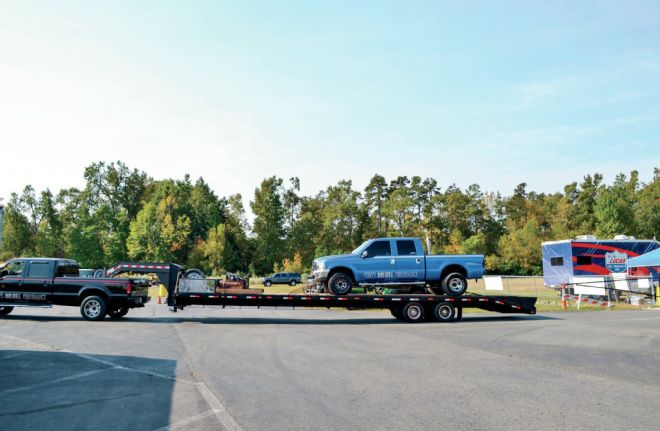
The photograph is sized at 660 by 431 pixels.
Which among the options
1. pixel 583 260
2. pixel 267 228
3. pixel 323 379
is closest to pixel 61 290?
pixel 323 379

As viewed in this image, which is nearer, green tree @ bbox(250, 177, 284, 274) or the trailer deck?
the trailer deck

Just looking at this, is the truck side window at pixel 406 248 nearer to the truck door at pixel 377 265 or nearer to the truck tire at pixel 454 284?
the truck door at pixel 377 265

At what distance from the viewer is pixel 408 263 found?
1738 centimetres

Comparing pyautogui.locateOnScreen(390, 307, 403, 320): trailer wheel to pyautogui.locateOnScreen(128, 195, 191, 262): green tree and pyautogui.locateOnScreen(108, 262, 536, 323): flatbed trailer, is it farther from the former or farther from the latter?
pyautogui.locateOnScreen(128, 195, 191, 262): green tree

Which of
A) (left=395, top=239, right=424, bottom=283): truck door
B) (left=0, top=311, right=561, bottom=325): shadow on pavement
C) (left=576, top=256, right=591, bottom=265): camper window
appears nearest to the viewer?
(left=395, top=239, right=424, bottom=283): truck door

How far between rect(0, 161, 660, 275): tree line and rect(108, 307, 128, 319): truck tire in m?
49.8

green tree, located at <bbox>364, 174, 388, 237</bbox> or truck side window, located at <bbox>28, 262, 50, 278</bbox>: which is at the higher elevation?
green tree, located at <bbox>364, 174, 388, 237</bbox>

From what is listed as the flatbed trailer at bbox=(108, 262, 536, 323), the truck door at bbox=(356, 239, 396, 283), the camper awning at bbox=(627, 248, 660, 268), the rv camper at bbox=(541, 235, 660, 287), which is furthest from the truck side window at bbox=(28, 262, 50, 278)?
the camper awning at bbox=(627, 248, 660, 268)

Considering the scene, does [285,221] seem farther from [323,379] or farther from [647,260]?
[323,379]

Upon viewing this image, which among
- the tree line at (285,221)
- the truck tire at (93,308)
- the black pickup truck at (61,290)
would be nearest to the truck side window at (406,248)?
the black pickup truck at (61,290)

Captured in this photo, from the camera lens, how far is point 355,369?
908 centimetres

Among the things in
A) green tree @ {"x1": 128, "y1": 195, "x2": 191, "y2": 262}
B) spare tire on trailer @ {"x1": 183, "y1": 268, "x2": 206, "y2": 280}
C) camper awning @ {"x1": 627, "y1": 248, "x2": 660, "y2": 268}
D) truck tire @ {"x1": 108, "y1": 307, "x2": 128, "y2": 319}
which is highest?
green tree @ {"x1": 128, "y1": 195, "x2": 191, "y2": 262}

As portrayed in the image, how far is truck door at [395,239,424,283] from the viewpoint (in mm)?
17344

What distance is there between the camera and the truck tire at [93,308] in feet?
56.0
